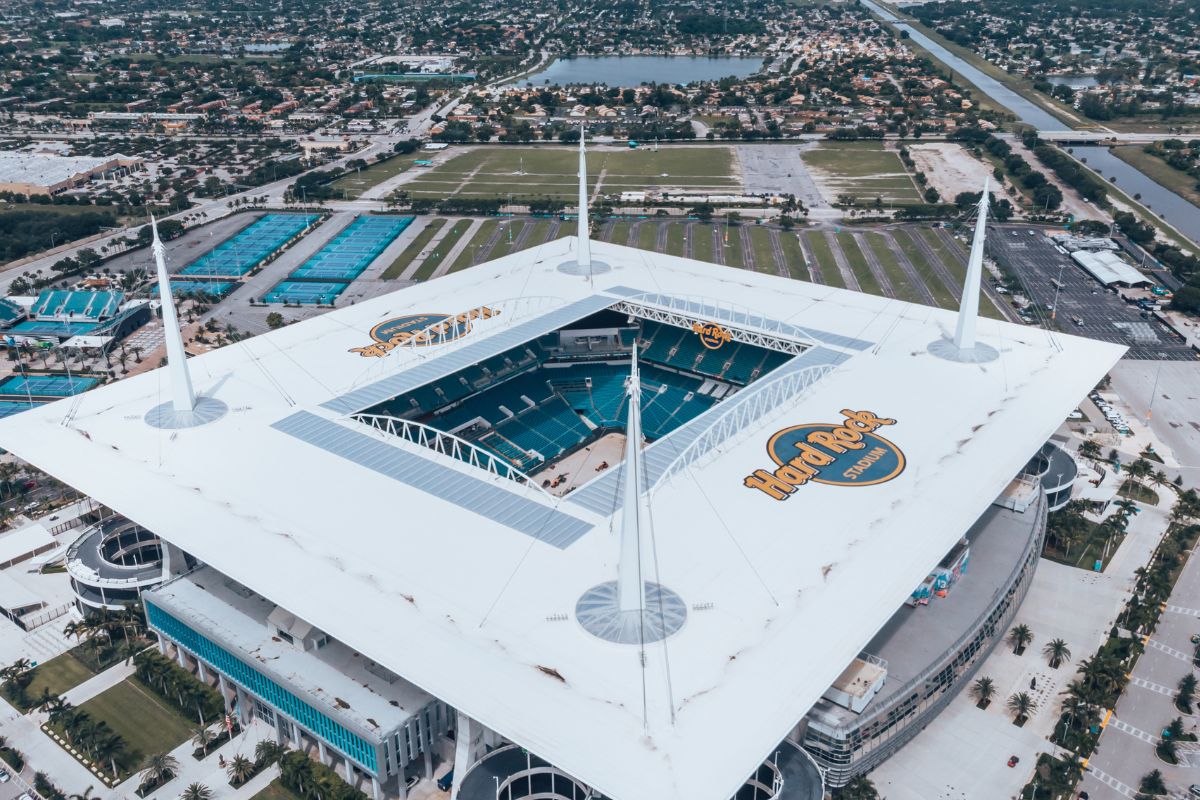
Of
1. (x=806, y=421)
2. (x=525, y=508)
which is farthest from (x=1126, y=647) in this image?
(x=525, y=508)

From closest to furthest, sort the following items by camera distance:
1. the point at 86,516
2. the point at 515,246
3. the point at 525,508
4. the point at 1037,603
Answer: the point at 525,508 → the point at 1037,603 → the point at 86,516 → the point at 515,246

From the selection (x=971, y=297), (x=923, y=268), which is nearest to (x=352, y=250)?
(x=923, y=268)

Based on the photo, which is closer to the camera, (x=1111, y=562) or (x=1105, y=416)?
(x=1111, y=562)

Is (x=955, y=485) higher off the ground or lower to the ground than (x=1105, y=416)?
higher

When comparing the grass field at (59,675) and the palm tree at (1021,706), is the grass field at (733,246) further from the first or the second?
the grass field at (59,675)

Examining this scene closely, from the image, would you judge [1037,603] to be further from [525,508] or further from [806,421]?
[525,508]

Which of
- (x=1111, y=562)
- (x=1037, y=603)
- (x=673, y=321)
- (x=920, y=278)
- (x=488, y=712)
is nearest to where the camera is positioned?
(x=488, y=712)
